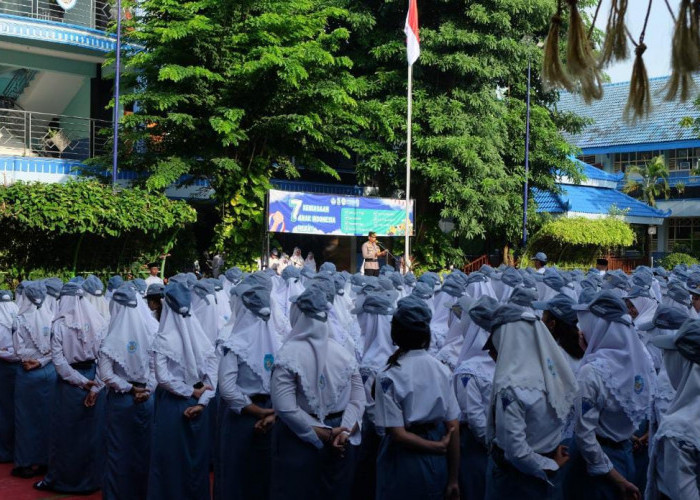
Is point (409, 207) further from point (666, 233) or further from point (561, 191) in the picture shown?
point (666, 233)

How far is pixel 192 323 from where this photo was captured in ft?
18.8

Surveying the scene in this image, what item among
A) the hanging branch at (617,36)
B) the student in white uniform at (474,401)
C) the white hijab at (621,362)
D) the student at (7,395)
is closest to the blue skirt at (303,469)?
the student in white uniform at (474,401)

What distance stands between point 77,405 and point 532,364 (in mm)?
4763

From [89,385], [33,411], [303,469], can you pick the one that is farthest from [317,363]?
[33,411]

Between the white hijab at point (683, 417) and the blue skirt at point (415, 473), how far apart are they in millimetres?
1005

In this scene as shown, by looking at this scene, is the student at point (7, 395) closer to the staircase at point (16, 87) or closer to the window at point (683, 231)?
the staircase at point (16, 87)

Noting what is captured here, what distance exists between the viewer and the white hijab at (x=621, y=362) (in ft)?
13.9

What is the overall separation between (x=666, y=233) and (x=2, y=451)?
113 ft

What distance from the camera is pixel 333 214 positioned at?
17.6 m

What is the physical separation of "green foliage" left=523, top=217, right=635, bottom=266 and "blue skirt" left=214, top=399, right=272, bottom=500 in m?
18.1

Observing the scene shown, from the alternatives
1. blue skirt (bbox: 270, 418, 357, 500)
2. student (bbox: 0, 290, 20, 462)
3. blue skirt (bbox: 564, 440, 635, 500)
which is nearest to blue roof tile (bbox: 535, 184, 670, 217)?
student (bbox: 0, 290, 20, 462)

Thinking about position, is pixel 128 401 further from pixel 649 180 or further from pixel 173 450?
pixel 649 180

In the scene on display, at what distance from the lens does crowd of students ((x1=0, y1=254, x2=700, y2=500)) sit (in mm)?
3748

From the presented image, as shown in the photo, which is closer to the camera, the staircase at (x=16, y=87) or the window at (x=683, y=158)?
the staircase at (x=16, y=87)
